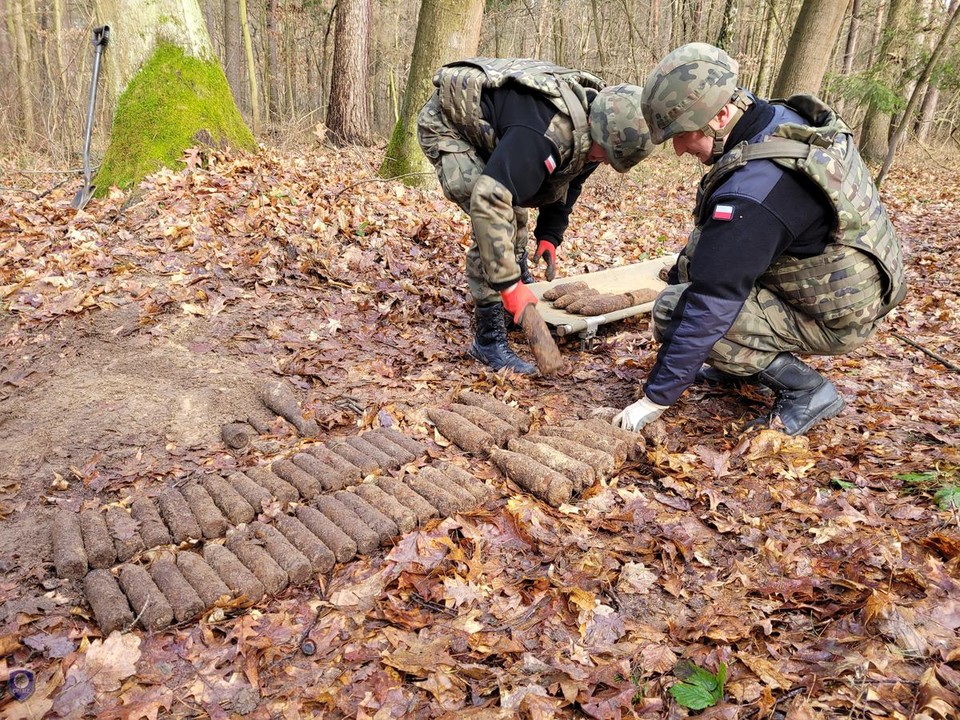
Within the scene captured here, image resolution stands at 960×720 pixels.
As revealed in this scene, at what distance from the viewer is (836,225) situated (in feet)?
10.1

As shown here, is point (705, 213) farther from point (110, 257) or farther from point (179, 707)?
point (110, 257)

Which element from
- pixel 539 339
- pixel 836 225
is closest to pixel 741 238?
pixel 836 225

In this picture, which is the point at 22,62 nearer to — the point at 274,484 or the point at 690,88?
the point at 274,484

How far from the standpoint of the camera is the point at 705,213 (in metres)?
3.34

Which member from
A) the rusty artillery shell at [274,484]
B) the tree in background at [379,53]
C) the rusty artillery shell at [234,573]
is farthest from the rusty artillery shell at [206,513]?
the tree in background at [379,53]

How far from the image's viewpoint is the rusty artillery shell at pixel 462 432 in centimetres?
359

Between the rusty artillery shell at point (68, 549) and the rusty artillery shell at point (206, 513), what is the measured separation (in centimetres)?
49

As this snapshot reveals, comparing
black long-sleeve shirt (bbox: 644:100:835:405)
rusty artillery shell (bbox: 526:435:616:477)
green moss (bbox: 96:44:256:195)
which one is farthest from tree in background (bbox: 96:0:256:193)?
black long-sleeve shirt (bbox: 644:100:835:405)

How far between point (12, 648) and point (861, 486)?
12.7ft

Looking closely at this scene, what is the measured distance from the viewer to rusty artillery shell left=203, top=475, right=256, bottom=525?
3.04 m

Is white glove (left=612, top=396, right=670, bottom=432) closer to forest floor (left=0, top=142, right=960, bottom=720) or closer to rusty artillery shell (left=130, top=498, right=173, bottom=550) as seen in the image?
forest floor (left=0, top=142, right=960, bottom=720)

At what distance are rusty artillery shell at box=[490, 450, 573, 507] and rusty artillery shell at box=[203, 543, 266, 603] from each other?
1383mm

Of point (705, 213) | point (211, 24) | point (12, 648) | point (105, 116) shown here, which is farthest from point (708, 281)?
point (211, 24)

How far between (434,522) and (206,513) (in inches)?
45.7
